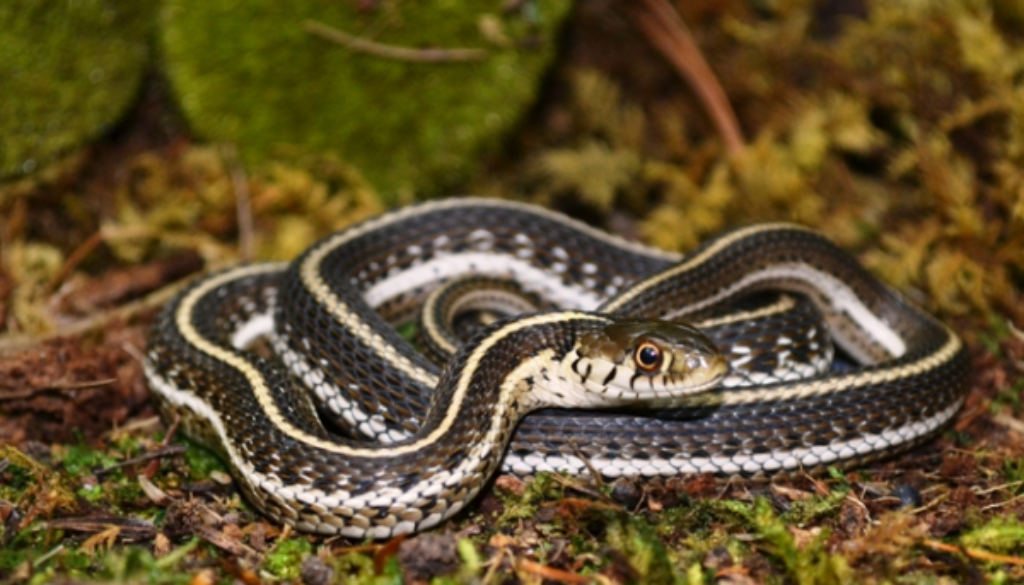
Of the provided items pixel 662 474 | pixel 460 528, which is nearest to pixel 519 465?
pixel 460 528

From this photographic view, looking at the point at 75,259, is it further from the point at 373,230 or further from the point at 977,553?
the point at 977,553

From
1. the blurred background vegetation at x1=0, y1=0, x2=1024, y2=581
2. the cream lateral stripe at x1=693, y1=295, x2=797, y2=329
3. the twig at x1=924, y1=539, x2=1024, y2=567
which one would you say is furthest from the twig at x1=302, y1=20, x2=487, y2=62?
the twig at x1=924, y1=539, x2=1024, y2=567

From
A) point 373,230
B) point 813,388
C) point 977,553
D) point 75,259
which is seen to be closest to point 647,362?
point 813,388

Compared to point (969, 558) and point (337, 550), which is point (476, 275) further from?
point (969, 558)

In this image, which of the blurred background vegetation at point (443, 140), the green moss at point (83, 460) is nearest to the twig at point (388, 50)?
the blurred background vegetation at point (443, 140)

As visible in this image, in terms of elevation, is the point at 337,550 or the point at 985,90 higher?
the point at 985,90
